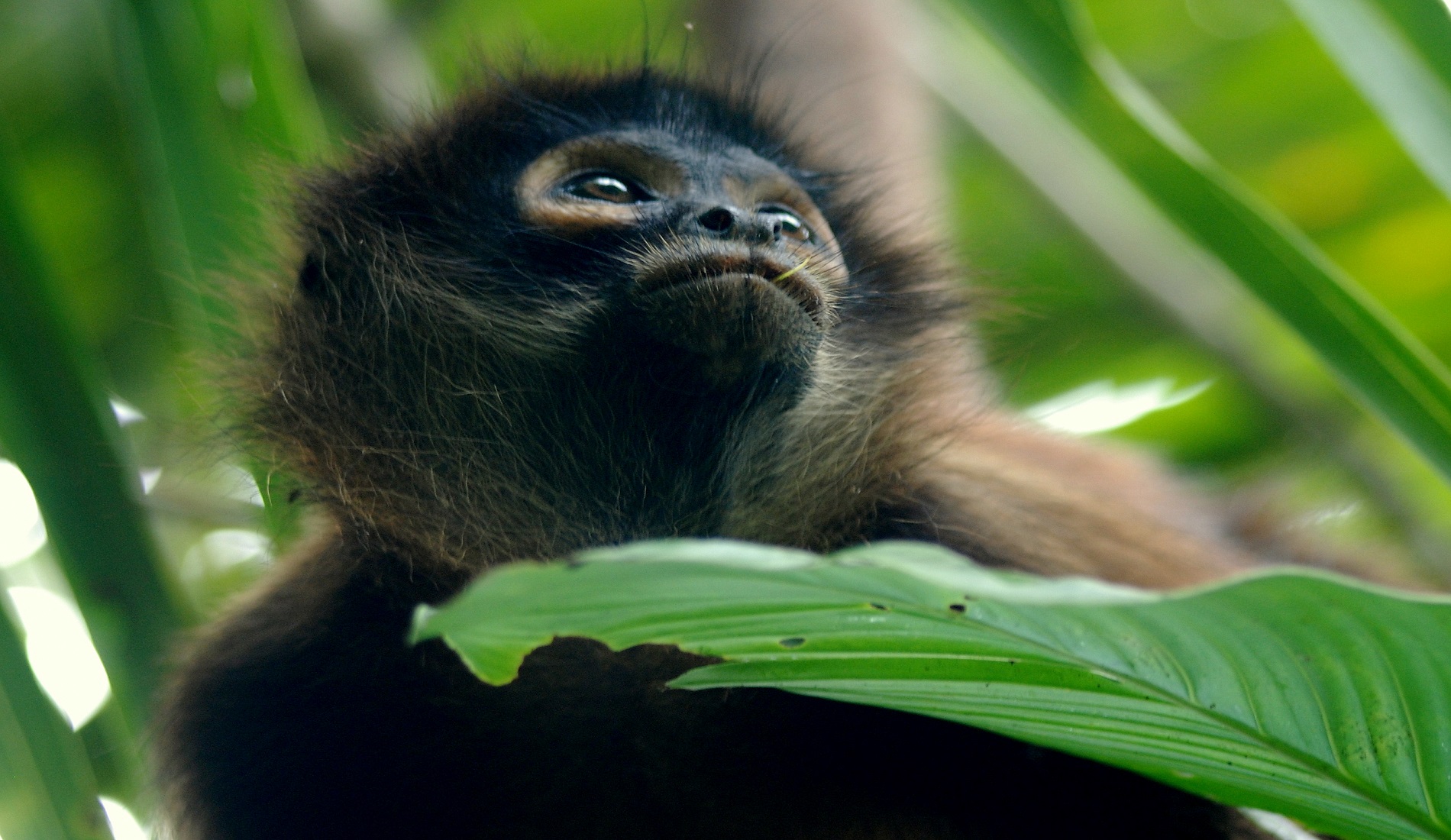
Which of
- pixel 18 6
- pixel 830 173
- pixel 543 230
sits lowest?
pixel 543 230

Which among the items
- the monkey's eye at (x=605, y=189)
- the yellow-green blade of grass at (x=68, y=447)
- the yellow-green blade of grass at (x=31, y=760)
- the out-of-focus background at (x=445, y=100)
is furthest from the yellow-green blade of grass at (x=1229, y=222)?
the yellow-green blade of grass at (x=31, y=760)

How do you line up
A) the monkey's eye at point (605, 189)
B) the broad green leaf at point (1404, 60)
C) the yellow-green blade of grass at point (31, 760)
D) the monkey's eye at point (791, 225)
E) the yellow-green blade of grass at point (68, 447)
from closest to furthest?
the broad green leaf at point (1404, 60), the yellow-green blade of grass at point (31, 760), the yellow-green blade of grass at point (68, 447), the monkey's eye at point (605, 189), the monkey's eye at point (791, 225)

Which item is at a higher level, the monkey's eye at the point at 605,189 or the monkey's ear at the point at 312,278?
the monkey's eye at the point at 605,189

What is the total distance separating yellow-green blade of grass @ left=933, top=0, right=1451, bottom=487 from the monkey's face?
60cm

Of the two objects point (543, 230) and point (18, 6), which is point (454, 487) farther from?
point (18, 6)

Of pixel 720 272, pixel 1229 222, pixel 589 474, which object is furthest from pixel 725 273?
pixel 1229 222

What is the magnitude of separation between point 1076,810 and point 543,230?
1.55 metres

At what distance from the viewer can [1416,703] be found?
3.92 feet

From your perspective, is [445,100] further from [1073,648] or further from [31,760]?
[1073,648]

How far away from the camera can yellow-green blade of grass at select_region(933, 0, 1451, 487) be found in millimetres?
1938

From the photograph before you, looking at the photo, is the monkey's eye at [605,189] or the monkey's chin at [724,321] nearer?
the monkey's chin at [724,321]

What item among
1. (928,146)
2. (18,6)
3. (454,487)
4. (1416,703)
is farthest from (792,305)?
(18,6)

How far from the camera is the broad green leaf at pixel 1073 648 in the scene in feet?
3.17

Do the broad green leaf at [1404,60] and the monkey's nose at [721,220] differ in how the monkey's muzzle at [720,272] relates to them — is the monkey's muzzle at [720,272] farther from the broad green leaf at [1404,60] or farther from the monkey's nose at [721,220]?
the broad green leaf at [1404,60]
